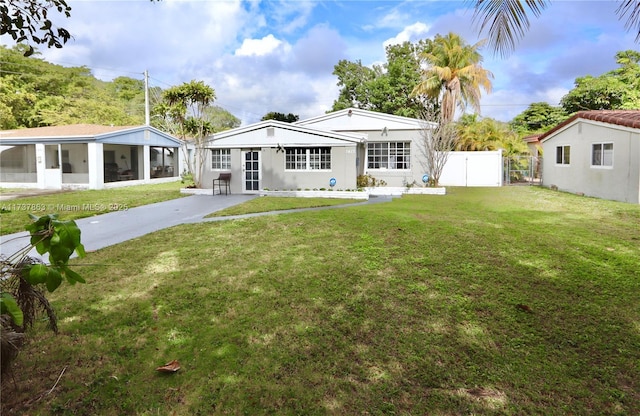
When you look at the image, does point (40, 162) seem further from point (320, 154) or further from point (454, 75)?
point (454, 75)

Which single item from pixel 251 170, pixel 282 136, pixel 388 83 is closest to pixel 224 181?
pixel 251 170

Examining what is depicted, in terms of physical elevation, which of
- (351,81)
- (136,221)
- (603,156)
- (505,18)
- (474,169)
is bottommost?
(136,221)

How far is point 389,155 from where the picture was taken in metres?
20.0

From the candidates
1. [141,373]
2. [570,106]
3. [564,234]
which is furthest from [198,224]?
[570,106]

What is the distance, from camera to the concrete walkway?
26.3 ft

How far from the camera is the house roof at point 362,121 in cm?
1970

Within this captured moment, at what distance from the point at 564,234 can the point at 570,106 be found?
31019mm

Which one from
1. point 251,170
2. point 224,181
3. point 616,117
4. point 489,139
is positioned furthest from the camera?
point 489,139

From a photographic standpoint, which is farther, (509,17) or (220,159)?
(220,159)

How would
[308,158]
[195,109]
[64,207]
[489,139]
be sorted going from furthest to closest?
[489,139]
[195,109]
[308,158]
[64,207]

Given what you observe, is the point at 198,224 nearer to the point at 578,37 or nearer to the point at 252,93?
the point at 578,37

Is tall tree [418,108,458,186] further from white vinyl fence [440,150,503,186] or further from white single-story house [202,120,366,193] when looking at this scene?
white single-story house [202,120,366,193]

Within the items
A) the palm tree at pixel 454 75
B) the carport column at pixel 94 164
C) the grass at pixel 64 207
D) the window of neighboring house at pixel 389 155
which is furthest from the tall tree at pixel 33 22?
the palm tree at pixel 454 75

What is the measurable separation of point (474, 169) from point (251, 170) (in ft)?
42.2
